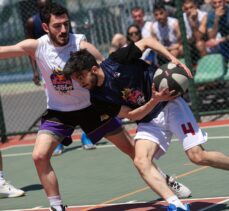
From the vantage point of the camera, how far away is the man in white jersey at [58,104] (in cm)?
822

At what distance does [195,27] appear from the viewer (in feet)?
47.4

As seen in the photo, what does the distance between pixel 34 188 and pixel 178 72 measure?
11.1 feet

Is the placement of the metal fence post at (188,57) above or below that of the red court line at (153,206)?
below

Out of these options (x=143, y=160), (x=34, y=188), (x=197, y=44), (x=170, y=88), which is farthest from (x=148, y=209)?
(x=197, y=44)

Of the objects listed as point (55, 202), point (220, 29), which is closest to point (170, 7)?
point (220, 29)

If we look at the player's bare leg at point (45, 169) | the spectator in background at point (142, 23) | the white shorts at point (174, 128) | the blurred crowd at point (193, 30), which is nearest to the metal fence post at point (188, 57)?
the blurred crowd at point (193, 30)

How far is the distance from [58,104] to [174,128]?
54.8 inches

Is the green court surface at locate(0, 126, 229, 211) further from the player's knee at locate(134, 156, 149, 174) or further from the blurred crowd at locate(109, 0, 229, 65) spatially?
the blurred crowd at locate(109, 0, 229, 65)

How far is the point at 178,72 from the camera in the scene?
24.8 feet

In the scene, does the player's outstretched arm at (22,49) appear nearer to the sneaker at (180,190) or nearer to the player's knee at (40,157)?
the player's knee at (40,157)

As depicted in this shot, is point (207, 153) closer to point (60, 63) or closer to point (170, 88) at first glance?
point (170, 88)

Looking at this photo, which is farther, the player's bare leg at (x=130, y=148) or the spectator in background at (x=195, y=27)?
the spectator in background at (x=195, y=27)

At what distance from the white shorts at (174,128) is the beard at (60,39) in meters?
1.15

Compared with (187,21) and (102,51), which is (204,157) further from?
(102,51)
